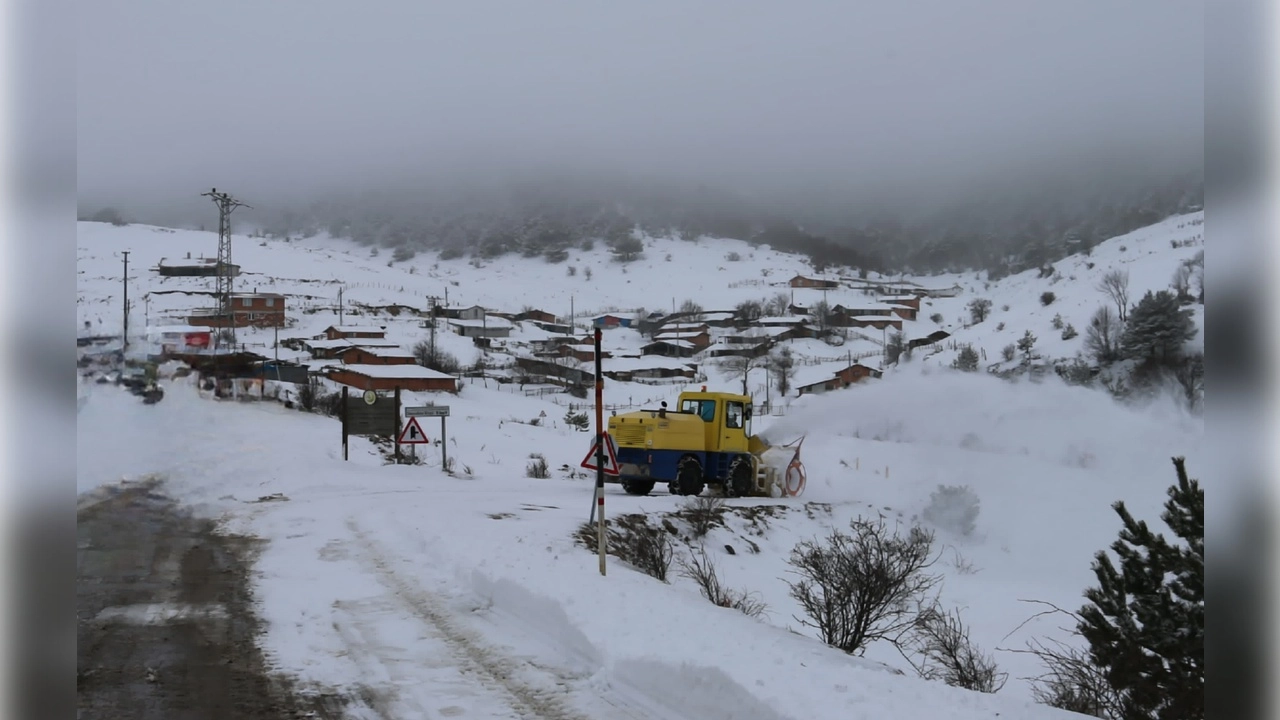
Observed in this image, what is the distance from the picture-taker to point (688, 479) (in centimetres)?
2350

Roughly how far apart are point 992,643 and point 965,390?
56.9 ft

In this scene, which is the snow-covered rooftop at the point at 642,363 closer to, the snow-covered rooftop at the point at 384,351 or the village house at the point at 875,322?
the snow-covered rooftop at the point at 384,351

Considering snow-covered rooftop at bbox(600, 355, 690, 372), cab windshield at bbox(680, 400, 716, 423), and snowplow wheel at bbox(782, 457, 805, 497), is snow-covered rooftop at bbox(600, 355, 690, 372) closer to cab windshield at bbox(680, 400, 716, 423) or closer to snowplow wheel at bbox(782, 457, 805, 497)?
snowplow wheel at bbox(782, 457, 805, 497)

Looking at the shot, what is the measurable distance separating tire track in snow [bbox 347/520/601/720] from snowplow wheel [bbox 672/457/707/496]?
518 inches

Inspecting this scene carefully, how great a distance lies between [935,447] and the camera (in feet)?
104

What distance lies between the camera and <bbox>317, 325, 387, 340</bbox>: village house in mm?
73688

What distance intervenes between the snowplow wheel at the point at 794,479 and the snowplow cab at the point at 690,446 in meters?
1.31

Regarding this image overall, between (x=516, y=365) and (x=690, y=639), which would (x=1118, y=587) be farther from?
(x=516, y=365)

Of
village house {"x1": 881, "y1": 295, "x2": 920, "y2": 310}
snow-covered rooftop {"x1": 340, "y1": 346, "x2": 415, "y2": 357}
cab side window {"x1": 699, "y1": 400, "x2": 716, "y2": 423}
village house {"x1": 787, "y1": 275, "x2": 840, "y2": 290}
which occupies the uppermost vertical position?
village house {"x1": 787, "y1": 275, "x2": 840, "y2": 290}

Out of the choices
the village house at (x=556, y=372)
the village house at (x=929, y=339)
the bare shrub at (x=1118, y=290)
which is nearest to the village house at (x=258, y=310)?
the village house at (x=556, y=372)

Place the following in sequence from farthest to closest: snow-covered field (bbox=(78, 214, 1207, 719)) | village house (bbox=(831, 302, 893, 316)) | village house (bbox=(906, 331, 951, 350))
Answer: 1. village house (bbox=(831, 302, 893, 316))
2. village house (bbox=(906, 331, 951, 350))
3. snow-covered field (bbox=(78, 214, 1207, 719))

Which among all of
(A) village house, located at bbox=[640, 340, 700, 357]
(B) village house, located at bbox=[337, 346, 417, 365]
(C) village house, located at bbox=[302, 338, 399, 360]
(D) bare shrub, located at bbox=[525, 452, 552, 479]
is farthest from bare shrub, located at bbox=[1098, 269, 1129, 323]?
(C) village house, located at bbox=[302, 338, 399, 360]

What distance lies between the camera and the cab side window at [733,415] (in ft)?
79.7
